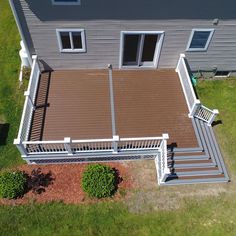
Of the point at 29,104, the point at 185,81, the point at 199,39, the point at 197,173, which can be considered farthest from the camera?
the point at 185,81

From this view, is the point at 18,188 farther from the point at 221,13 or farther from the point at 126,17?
the point at 221,13

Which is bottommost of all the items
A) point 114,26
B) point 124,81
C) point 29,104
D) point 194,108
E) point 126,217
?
point 126,217

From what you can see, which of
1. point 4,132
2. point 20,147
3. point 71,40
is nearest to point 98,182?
point 20,147

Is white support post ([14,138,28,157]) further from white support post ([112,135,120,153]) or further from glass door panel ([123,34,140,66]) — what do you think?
glass door panel ([123,34,140,66])

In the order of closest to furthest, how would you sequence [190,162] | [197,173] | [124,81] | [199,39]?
[197,173] → [190,162] → [199,39] → [124,81]

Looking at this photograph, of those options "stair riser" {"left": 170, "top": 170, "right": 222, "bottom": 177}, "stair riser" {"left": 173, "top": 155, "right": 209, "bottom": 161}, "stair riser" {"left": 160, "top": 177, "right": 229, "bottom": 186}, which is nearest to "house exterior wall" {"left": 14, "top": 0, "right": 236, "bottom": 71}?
"stair riser" {"left": 173, "top": 155, "right": 209, "bottom": 161}

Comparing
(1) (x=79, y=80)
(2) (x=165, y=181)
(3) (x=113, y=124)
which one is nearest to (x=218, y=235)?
(2) (x=165, y=181)

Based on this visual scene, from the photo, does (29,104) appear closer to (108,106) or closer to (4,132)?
(4,132)

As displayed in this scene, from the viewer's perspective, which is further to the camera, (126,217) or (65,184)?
(65,184)

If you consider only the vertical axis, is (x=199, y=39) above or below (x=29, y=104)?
above
